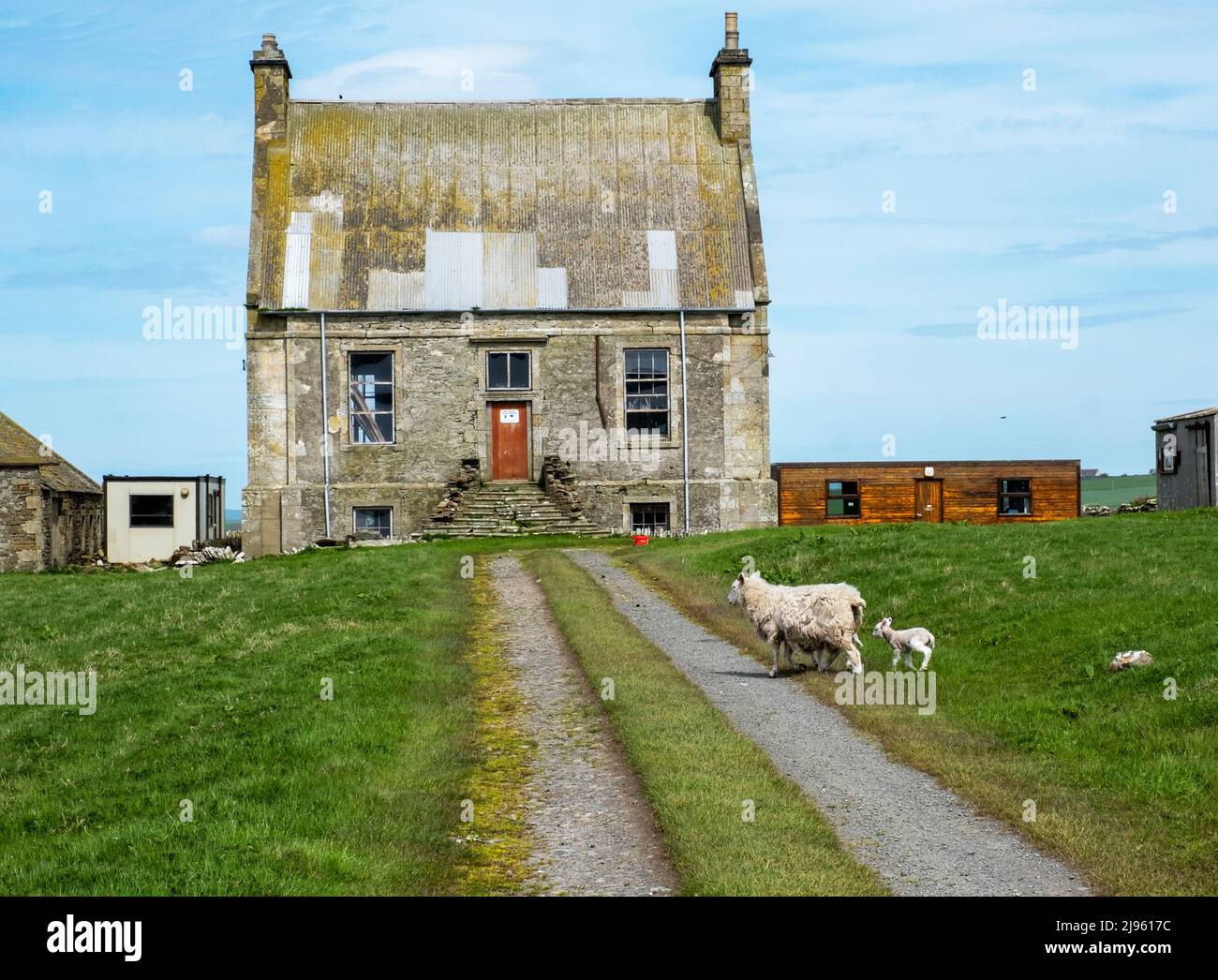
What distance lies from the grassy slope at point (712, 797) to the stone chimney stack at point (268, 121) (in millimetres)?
29012

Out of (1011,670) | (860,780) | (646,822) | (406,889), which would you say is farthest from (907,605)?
(406,889)

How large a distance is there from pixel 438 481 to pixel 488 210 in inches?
357

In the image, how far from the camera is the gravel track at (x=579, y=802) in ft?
29.9

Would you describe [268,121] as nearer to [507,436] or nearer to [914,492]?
[507,436]

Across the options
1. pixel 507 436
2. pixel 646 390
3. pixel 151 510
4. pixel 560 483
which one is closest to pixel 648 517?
pixel 560 483

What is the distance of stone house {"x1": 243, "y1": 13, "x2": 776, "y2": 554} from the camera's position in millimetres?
41094

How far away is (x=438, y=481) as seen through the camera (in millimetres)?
41594

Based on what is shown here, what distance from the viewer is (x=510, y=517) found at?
4012 centimetres

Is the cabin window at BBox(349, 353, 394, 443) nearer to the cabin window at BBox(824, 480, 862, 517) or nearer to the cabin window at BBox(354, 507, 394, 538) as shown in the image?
the cabin window at BBox(354, 507, 394, 538)

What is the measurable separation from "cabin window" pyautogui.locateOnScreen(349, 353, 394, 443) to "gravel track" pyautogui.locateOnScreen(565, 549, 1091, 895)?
2516 centimetres

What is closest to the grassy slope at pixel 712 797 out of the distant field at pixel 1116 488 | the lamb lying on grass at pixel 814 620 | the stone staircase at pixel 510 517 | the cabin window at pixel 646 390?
the lamb lying on grass at pixel 814 620
